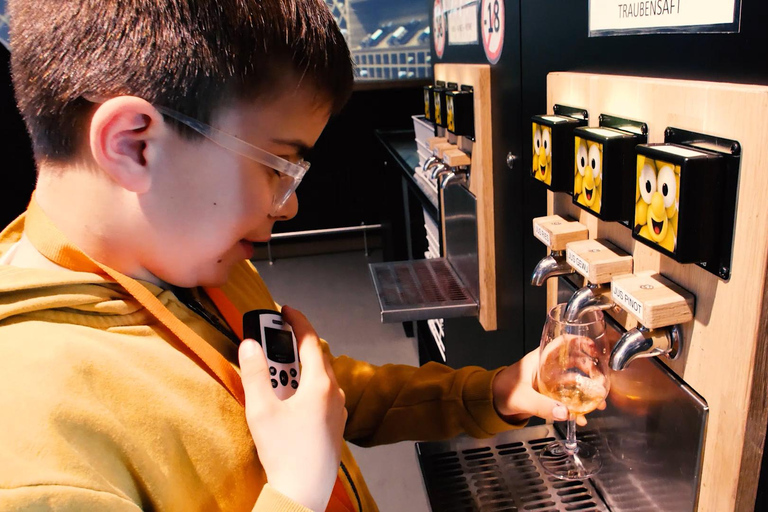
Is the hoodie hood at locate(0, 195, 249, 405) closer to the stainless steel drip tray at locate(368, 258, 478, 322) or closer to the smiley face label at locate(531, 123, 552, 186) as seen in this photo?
the smiley face label at locate(531, 123, 552, 186)

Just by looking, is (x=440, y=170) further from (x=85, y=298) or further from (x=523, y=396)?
(x=85, y=298)

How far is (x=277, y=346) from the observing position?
0.82 meters

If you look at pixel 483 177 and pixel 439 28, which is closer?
pixel 483 177

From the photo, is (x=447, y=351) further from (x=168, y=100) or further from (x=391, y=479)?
(x=168, y=100)

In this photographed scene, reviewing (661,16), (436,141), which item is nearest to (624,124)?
(661,16)

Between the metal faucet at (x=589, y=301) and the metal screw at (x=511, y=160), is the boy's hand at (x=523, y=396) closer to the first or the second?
the metal faucet at (x=589, y=301)

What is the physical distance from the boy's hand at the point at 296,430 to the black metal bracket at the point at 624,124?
482mm

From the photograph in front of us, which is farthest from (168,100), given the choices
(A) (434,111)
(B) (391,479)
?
(B) (391,479)

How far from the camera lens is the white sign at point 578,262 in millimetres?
819

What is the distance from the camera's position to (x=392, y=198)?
3424mm

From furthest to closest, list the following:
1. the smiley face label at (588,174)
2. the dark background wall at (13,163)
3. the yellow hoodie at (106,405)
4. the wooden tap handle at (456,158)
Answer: the dark background wall at (13,163) → the wooden tap handle at (456,158) → the smiley face label at (588,174) → the yellow hoodie at (106,405)

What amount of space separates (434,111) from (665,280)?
1.06 meters

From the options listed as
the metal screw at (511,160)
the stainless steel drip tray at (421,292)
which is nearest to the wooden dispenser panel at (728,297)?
the metal screw at (511,160)

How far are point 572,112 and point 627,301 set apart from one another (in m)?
0.33
